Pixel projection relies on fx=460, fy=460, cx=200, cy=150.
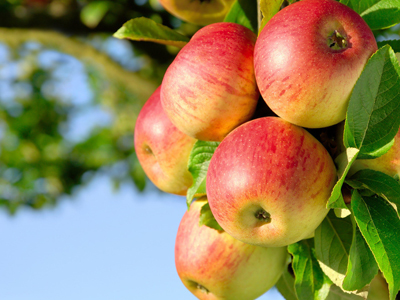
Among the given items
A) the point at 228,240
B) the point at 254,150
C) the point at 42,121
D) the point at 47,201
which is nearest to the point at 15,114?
the point at 42,121

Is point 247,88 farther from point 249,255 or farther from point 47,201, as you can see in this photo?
point 47,201

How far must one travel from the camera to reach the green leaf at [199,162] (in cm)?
86

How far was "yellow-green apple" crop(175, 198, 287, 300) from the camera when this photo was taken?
0.94m

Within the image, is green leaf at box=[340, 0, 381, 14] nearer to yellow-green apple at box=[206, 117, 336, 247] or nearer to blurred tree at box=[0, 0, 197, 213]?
yellow-green apple at box=[206, 117, 336, 247]

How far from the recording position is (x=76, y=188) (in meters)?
2.87

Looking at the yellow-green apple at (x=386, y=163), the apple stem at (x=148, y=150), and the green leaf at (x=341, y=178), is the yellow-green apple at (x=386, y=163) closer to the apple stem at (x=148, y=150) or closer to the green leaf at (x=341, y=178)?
the green leaf at (x=341, y=178)

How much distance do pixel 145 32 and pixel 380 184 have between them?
0.51 m

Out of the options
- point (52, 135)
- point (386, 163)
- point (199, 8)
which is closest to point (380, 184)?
point (386, 163)

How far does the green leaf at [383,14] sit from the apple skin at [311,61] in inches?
4.3

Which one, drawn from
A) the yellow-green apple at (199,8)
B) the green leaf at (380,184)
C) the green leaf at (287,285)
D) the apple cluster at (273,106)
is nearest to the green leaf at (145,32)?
the apple cluster at (273,106)

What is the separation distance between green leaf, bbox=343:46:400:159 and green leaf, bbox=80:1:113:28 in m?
1.06

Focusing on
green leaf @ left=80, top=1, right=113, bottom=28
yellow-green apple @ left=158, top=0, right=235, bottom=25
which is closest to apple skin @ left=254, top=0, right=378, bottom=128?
yellow-green apple @ left=158, top=0, right=235, bottom=25

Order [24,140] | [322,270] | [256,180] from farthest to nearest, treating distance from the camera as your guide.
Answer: [24,140] → [322,270] → [256,180]

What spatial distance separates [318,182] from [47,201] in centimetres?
251
